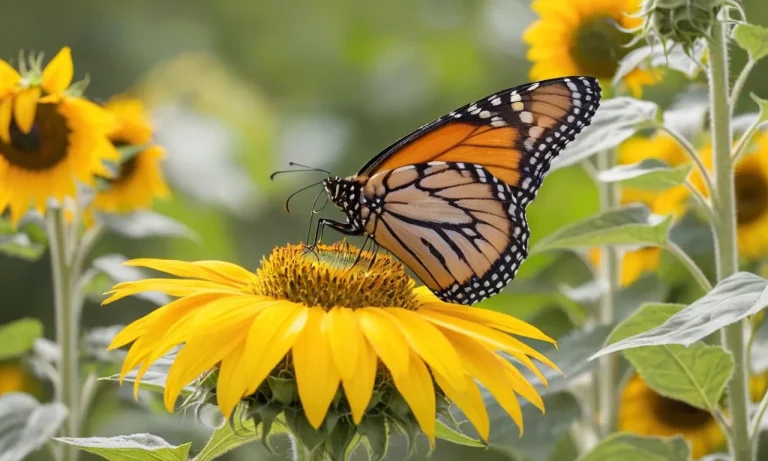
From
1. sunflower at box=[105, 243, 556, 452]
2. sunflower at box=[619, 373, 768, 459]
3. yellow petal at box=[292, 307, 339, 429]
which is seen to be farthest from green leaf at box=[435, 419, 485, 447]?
sunflower at box=[619, 373, 768, 459]

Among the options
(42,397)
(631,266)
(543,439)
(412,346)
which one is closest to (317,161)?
(42,397)

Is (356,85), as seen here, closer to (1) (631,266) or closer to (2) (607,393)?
(1) (631,266)

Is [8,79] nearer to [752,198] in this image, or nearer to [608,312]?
[608,312]

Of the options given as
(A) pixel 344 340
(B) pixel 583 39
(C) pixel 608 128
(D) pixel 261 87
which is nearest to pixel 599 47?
(B) pixel 583 39

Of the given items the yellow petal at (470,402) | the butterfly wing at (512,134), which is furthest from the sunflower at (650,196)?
the yellow petal at (470,402)

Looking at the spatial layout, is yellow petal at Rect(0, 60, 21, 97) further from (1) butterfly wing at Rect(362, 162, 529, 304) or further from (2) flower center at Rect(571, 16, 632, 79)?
(2) flower center at Rect(571, 16, 632, 79)
